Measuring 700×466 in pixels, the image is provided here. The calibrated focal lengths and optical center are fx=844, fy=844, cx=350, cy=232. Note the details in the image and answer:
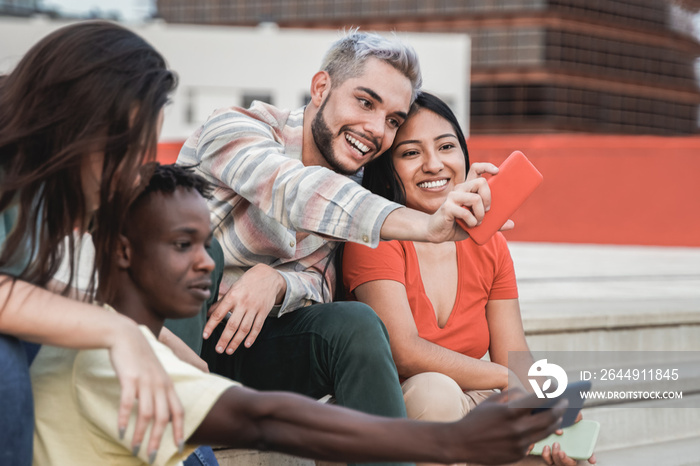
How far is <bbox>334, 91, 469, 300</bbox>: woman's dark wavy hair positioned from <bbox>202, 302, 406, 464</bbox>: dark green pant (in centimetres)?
36

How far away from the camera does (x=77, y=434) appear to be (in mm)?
1491

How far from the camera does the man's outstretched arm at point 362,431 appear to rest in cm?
131

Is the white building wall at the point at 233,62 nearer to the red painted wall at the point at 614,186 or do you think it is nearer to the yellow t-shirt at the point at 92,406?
the red painted wall at the point at 614,186

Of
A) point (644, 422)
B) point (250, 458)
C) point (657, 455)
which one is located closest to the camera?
point (250, 458)

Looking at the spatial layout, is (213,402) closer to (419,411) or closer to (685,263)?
(419,411)

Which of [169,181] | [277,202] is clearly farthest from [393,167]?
[169,181]

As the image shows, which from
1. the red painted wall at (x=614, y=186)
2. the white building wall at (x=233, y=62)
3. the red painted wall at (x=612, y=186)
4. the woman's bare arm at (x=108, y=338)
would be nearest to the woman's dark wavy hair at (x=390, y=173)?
the woman's bare arm at (x=108, y=338)

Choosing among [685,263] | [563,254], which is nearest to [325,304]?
[685,263]

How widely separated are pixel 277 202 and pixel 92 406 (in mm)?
864

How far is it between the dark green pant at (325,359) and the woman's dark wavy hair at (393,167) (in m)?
0.57

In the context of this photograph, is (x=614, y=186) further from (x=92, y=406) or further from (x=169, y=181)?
(x=92, y=406)

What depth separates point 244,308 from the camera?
2262 millimetres

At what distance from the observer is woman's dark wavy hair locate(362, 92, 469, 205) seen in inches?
106

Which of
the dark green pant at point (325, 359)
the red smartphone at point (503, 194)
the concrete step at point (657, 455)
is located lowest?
the concrete step at point (657, 455)
